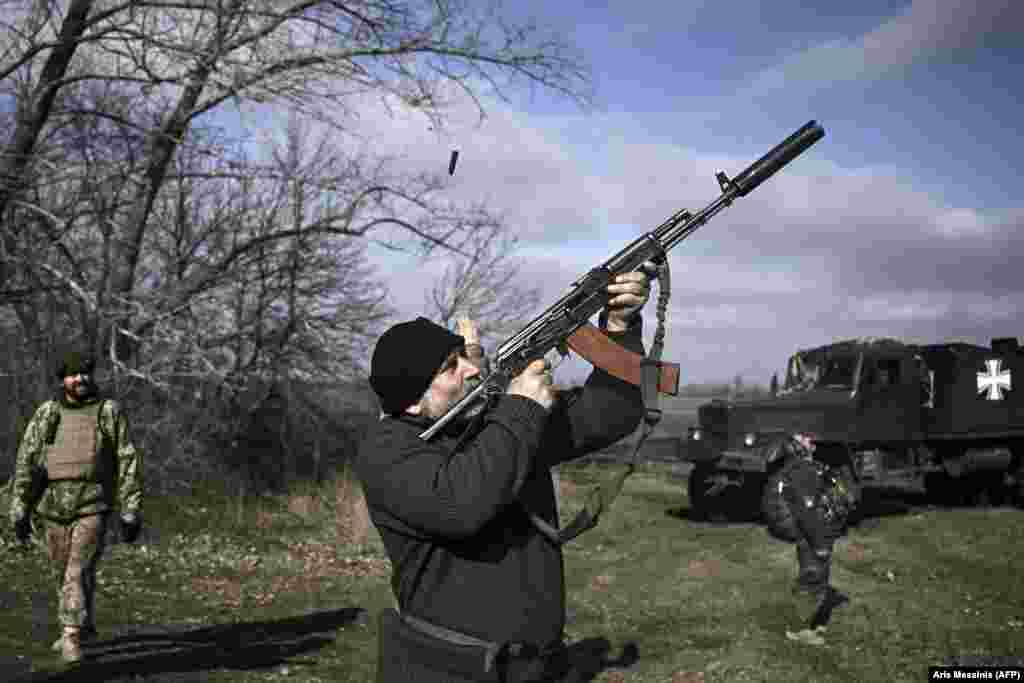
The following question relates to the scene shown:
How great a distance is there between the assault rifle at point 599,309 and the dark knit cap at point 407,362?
110 mm

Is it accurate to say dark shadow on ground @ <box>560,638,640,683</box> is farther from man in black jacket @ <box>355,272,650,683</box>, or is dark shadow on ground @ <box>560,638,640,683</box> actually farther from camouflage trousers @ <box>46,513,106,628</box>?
man in black jacket @ <box>355,272,650,683</box>

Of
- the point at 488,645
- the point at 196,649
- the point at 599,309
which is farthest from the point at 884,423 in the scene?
the point at 488,645

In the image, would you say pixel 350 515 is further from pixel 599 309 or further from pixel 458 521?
pixel 458 521

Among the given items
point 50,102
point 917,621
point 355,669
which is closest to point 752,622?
point 917,621

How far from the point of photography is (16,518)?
5.79 m

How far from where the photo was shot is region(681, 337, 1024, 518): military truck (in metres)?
13.4

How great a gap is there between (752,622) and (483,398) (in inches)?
259

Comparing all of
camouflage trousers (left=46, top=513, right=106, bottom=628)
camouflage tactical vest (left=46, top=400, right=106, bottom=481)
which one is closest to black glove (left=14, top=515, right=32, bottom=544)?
camouflage trousers (left=46, top=513, right=106, bottom=628)

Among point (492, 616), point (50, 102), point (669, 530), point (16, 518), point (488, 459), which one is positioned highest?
point (50, 102)

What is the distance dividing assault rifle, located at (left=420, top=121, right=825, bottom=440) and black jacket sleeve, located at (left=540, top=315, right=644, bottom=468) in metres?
0.06

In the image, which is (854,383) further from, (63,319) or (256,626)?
(63,319)

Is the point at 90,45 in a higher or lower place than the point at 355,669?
higher

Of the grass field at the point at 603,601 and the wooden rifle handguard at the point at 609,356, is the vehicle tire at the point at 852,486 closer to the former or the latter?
the grass field at the point at 603,601

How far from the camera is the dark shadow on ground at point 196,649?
5.76 metres
